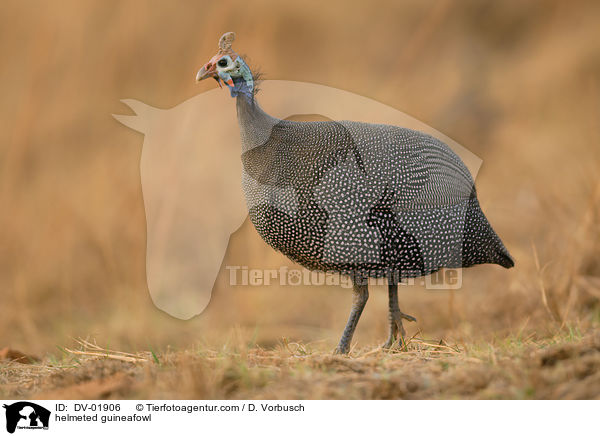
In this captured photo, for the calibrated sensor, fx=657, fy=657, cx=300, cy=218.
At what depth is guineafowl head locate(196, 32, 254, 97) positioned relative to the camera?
3291 millimetres

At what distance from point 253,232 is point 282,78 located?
89.7 inches

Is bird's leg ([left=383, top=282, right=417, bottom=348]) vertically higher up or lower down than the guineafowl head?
lower down

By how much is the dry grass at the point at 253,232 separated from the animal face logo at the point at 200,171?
10.6 inches

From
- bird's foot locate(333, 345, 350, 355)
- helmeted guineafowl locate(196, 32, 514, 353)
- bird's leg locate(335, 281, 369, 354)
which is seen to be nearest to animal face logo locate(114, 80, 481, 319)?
helmeted guineafowl locate(196, 32, 514, 353)

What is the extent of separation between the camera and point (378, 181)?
10.5 ft

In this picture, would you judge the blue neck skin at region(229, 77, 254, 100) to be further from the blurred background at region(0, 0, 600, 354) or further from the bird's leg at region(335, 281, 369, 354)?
the blurred background at region(0, 0, 600, 354)

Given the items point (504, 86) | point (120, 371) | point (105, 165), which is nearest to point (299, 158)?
point (120, 371)
